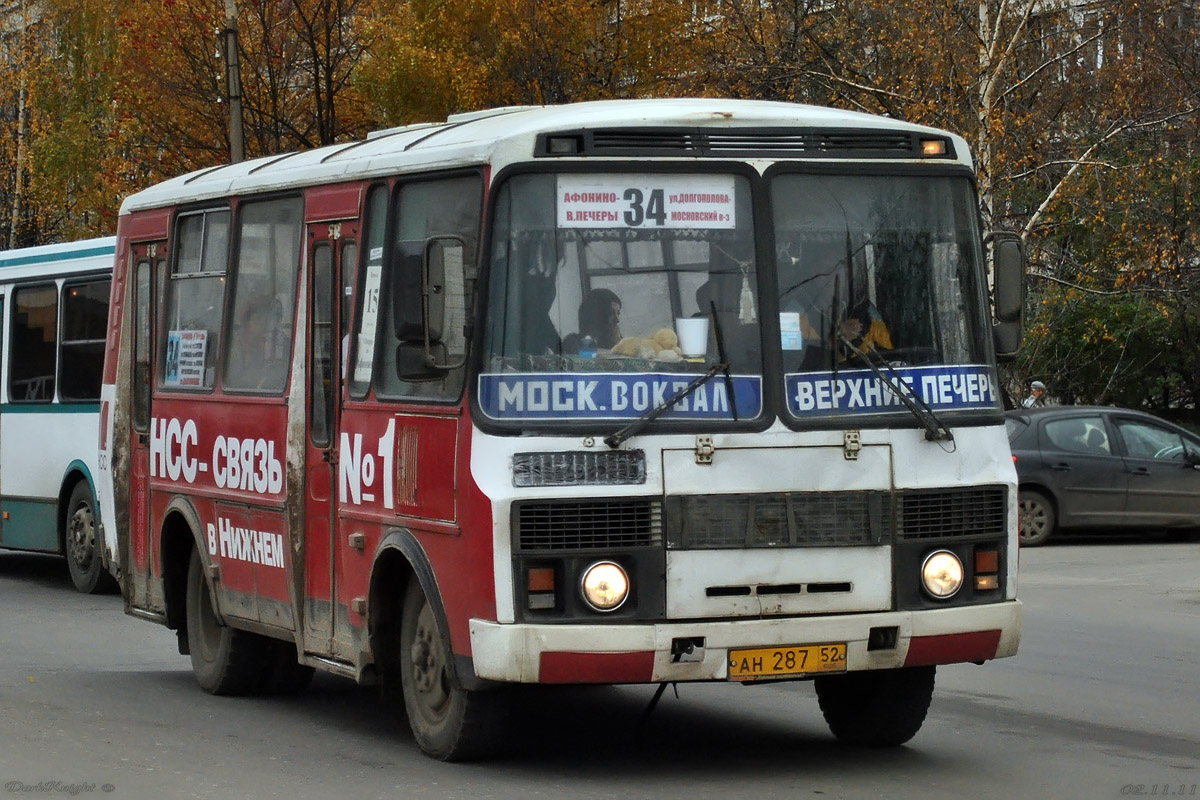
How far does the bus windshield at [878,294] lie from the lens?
8.25 m

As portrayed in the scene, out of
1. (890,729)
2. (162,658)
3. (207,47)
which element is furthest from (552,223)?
(207,47)

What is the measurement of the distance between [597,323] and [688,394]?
17.4 inches

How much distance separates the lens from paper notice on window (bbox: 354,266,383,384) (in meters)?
9.26

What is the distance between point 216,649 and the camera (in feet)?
37.1

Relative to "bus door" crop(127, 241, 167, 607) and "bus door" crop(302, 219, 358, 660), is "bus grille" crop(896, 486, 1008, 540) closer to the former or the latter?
"bus door" crop(302, 219, 358, 660)

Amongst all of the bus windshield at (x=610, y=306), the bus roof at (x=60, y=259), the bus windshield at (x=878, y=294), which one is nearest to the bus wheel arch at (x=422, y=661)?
the bus windshield at (x=610, y=306)

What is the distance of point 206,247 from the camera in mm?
11414

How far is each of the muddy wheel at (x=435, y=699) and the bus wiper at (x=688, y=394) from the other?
1153 mm

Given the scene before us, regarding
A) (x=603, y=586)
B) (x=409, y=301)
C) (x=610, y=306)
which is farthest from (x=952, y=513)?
(x=409, y=301)

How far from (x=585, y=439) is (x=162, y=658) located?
6.16 meters

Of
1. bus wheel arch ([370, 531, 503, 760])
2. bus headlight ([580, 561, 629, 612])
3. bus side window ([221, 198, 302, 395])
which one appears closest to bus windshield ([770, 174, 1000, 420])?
bus headlight ([580, 561, 629, 612])

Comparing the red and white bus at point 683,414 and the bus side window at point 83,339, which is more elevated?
the bus side window at point 83,339

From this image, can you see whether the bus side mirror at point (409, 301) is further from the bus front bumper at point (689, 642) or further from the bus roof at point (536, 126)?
the bus front bumper at point (689, 642)

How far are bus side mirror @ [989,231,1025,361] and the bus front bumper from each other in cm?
123
